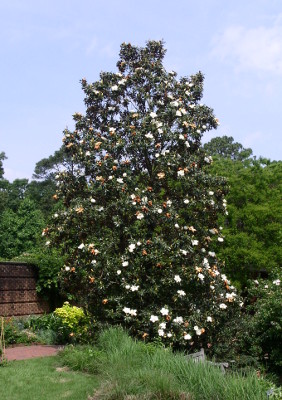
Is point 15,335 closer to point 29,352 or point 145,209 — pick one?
point 29,352

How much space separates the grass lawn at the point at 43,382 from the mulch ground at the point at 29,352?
2.94ft

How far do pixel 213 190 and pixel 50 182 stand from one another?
42.8 m

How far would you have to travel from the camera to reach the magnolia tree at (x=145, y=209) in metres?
9.77

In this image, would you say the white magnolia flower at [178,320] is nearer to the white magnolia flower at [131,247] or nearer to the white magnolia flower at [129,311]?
the white magnolia flower at [129,311]

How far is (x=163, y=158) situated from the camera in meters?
10.6

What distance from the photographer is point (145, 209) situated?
9805 millimetres

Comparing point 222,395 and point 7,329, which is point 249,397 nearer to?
point 222,395

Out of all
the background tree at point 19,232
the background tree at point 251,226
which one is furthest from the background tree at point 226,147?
the background tree at point 251,226

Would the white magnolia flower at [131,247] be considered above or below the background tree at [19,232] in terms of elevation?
below

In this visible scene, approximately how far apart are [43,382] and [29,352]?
2.96m

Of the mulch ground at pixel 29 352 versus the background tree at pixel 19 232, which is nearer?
the mulch ground at pixel 29 352

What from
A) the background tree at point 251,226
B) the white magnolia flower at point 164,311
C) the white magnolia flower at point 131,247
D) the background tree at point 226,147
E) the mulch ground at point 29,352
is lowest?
the mulch ground at point 29,352

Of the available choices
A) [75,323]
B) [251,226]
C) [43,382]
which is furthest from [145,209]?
[251,226]

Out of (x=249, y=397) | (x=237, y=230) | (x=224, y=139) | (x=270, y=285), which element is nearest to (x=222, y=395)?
(x=249, y=397)
